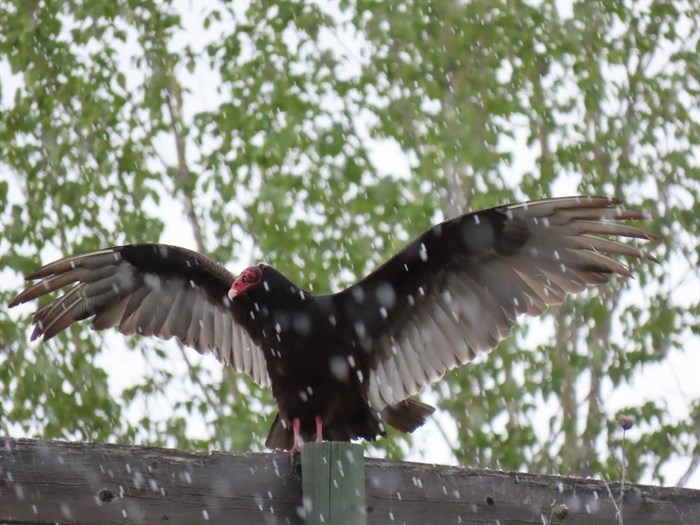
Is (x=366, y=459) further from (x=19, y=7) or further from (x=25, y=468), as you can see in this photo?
(x=19, y=7)

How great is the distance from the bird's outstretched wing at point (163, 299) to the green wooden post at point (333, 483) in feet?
5.72

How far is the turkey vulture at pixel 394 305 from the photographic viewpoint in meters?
3.24

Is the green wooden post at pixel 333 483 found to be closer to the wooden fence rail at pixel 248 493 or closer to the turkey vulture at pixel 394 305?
the wooden fence rail at pixel 248 493

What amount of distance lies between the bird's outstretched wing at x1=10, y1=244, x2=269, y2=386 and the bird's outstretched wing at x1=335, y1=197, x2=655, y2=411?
0.46 metres

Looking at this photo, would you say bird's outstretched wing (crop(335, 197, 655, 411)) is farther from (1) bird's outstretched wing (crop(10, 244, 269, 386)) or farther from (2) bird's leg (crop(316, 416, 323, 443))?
(1) bird's outstretched wing (crop(10, 244, 269, 386))

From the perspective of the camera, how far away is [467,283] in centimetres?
348

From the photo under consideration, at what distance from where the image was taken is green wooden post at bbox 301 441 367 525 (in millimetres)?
1858

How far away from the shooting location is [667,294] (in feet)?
20.1

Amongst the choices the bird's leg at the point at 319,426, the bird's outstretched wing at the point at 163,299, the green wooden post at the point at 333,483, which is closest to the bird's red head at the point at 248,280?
the bird's outstretched wing at the point at 163,299

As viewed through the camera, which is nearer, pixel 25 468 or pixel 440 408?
pixel 25 468

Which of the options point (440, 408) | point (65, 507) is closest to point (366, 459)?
point (65, 507)

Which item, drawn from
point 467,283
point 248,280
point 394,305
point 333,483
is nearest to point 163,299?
point 248,280

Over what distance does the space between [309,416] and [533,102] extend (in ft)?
11.3

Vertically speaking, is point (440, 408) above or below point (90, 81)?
below
